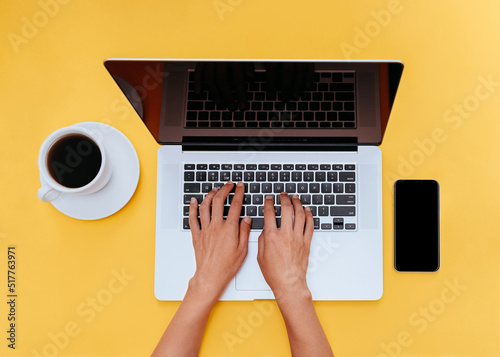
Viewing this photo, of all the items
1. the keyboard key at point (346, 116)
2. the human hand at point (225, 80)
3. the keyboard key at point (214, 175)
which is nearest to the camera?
the human hand at point (225, 80)

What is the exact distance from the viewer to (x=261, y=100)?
2.13 feet

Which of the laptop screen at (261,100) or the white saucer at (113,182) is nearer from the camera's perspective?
the laptop screen at (261,100)

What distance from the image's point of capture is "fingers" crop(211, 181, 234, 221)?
0.77 m

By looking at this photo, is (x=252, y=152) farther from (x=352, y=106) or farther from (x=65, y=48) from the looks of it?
(x=65, y=48)

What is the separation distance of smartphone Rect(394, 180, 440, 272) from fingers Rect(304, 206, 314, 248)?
0.60 ft

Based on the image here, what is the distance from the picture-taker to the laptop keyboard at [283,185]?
778 mm

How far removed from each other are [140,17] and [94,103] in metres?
0.22

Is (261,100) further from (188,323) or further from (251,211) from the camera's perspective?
(188,323)

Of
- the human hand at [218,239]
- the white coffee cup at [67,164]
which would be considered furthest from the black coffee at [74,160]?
the human hand at [218,239]

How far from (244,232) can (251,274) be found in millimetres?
92

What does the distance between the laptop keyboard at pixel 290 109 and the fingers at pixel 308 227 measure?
0.60ft

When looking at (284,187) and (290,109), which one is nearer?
(290,109)

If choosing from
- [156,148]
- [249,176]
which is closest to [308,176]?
[249,176]

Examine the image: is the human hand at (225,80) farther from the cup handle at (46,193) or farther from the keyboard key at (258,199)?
the cup handle at (46,193)
